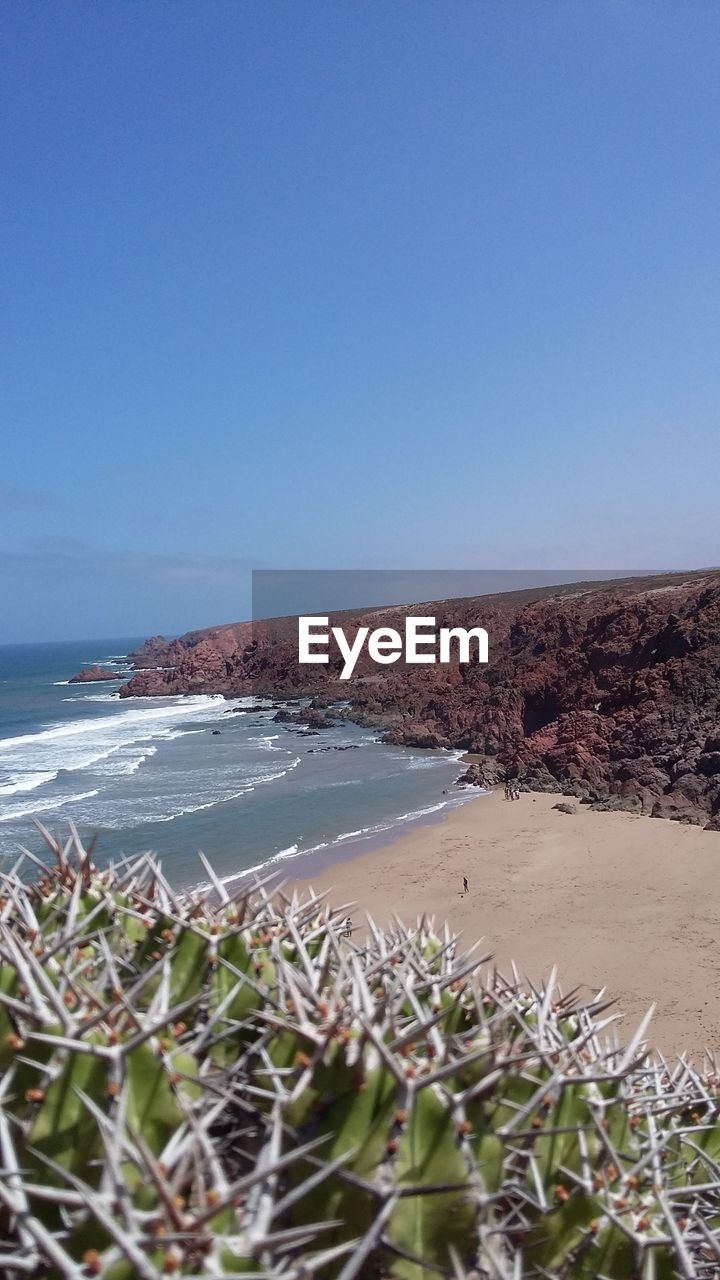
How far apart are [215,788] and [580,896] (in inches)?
636

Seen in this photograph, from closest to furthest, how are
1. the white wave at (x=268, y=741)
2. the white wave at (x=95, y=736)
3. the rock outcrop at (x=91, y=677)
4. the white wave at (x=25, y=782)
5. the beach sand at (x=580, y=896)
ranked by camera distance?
the beach sand at (x=580, y=896) < the white wave at (x=25, y=782) < the white wave at (x=95, y=736) < the white wave at (x=268, y=741) < the rock outcrop at (x=91, y=677)

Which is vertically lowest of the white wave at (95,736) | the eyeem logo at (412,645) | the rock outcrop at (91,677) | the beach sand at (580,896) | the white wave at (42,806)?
the white wave at (95,736)

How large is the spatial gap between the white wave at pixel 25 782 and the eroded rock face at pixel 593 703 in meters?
15.6

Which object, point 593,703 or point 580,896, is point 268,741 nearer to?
point 593,703

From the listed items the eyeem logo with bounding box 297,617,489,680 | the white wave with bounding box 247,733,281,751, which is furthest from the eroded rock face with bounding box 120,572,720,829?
the white wave with bounding box 247,733,281,751

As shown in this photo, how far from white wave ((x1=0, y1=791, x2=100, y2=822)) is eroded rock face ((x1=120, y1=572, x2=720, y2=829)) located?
1472 centimetres

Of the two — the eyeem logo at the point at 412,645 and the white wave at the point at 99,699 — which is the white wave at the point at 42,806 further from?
the white wave at the point at 99,699

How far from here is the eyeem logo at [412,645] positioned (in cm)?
5300

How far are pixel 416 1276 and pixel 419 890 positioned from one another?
53.5ft

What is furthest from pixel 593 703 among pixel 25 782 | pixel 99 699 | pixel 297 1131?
pixel 99 699

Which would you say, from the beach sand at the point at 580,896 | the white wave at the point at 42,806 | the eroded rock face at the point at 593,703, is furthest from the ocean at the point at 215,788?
the eroded rock face at the point at 593,703

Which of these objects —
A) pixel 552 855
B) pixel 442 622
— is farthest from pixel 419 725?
pixel 442 622

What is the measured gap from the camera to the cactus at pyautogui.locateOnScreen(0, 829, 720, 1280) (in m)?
1.38

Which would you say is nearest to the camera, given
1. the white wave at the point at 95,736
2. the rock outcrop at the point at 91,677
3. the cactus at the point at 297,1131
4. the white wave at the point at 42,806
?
the cactus at the point at 297,1131
